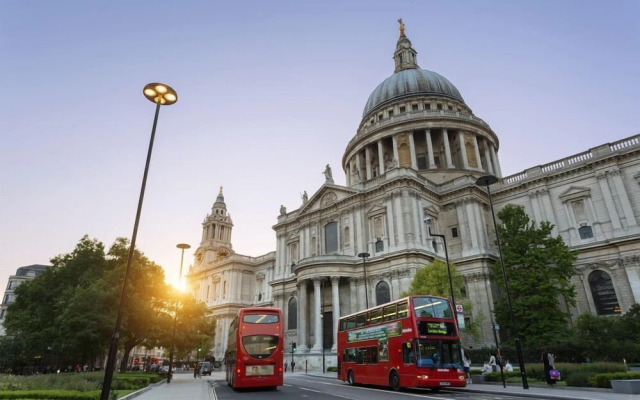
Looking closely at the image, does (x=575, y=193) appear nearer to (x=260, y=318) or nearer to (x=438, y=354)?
(x=438, y=354)

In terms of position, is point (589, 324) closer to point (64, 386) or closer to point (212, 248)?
point (64, 386)

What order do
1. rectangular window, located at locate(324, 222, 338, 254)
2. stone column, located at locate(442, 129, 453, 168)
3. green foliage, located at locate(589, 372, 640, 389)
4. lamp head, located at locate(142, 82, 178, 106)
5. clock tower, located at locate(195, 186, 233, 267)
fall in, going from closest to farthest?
lamp head, located at locate(142, 82, 178, 106) → green foliage, located at locate(589, 372, 640, 389) → rectangular window, located at locate(324, 222, 338, 254) → stone column, located at locate(442, 129, 453, 168) → clock tower, located at locate(195, 186, 233, 267)

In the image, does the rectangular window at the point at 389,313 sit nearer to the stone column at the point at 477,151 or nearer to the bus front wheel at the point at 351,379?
the bus front wheel at the point at 351,379

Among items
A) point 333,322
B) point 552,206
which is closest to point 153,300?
point 333,322

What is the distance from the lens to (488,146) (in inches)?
2318

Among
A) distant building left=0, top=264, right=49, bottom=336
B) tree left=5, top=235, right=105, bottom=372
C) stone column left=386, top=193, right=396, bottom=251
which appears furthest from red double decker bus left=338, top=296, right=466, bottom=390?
distant building left=0, top=264, right=49, bottom=336

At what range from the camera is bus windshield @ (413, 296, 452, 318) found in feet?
60.0

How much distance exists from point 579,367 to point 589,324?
8.12m

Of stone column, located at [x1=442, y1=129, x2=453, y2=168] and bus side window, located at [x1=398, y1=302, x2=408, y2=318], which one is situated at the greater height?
stone column, located at [x1=442, y1=129, x2=453, y2=168]

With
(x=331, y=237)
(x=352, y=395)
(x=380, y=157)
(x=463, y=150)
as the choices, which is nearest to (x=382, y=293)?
(x=331, y=237)

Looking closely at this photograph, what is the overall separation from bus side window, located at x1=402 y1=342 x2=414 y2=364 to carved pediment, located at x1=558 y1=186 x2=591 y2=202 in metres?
31.8

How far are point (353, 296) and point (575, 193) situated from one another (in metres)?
25.4

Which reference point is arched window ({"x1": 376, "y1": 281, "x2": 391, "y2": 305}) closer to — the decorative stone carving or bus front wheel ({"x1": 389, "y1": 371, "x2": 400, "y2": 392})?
the decorative stone carving

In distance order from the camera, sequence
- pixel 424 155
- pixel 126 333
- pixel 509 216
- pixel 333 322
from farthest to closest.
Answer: pixel 424 155 → pixel 333 322 → pixel 509 216 → pixel 126 333
